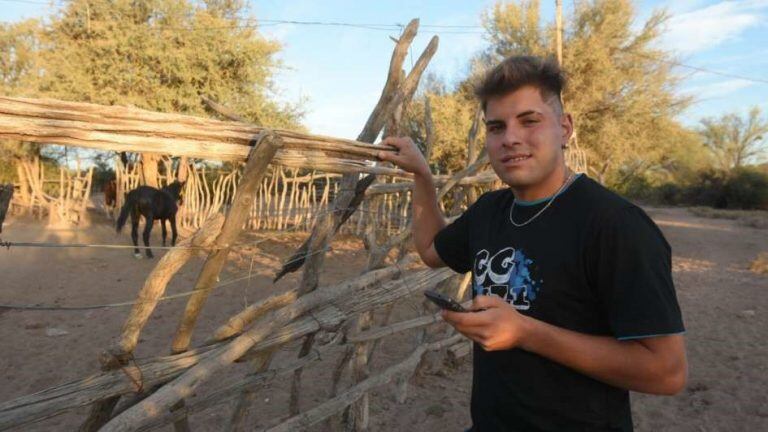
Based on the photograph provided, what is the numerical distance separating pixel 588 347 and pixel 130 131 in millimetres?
1418

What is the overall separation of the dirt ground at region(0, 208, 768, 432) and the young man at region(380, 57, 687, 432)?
103cm

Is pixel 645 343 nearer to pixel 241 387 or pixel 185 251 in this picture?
pixel 185 251

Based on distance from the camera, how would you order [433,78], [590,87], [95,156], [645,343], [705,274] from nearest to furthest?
[645,343], [705,274], [590,87], [95,156], [433,78]

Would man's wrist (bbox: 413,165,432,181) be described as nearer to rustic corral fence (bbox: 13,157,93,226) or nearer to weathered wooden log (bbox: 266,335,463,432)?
weathered wooden log (bbox: 266,335,463,432)

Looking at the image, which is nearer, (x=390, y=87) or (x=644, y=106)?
(x=390, y=87)

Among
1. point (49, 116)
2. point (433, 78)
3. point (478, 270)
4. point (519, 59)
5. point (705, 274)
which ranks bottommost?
point (705, 274)

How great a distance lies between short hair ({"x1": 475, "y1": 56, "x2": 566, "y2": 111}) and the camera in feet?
4.64

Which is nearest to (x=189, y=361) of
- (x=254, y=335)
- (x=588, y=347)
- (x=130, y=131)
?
(x=254, y=335)

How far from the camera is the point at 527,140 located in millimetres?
1402

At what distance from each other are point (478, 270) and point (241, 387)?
141 cm

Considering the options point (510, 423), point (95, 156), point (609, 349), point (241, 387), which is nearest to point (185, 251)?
point (241, 387)

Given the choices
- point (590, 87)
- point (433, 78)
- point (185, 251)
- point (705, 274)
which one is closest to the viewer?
point (185, 251)

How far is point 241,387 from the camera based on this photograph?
232 cm

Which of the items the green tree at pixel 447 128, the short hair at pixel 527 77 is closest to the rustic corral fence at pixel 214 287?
the short hair at pixel 527 77
